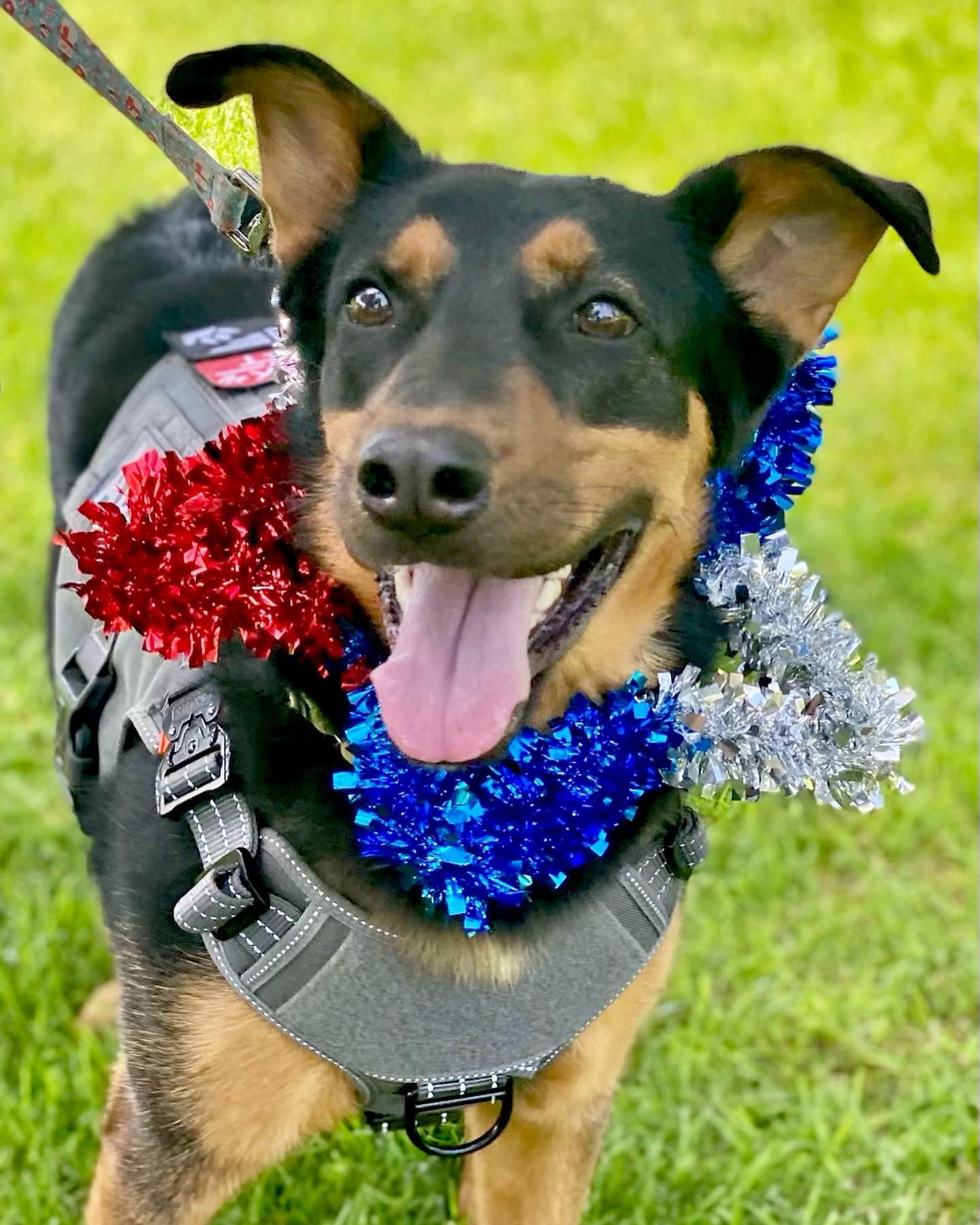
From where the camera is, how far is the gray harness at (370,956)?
7.39 ft

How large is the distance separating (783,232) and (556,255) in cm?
41

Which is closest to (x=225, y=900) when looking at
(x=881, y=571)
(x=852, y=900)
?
(x=852, y=900)

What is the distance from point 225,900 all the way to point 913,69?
9606 mm

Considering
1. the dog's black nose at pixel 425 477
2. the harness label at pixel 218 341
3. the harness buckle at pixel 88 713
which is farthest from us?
the harness label at pixel 218 341

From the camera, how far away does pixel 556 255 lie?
220cm

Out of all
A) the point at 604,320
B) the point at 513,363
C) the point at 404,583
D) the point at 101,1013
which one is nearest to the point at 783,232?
the point at 604,320

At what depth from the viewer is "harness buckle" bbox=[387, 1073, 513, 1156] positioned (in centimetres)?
241

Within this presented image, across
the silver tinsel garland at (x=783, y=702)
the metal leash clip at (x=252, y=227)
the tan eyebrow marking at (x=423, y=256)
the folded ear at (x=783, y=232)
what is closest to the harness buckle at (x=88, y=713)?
the metal leash clip at (x=252, y=227)

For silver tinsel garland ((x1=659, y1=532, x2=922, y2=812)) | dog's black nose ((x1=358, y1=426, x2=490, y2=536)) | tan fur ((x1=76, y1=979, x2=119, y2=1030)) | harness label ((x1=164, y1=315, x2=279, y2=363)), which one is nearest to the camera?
dog's black nose ((x1=358, y1=426, x2=490, y2=536))

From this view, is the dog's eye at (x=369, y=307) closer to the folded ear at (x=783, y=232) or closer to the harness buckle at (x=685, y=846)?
the folded ear at (x=783, y=232)

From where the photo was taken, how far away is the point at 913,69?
33.7ft

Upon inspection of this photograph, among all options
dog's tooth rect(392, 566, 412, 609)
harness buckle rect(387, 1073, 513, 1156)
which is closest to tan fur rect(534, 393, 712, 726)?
dog's tooth rect(392, 566, 412, 609)

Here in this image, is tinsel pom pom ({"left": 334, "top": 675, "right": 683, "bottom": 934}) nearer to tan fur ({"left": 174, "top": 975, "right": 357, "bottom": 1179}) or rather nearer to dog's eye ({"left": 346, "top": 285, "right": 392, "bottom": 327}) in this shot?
tan fur ({"left": 174, "top": 975, "right": 357, "bottom": 1179})

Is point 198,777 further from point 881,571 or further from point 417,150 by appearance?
point 881,571
